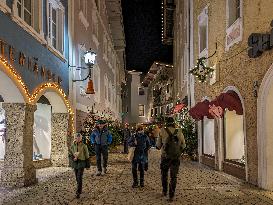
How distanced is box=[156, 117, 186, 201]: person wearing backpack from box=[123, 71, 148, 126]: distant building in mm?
55717

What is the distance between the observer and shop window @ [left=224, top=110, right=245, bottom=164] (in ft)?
46.4

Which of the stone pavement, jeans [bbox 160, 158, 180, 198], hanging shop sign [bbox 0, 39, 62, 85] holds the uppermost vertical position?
hanging shop sign [bbox 0, 39, 62, 85]

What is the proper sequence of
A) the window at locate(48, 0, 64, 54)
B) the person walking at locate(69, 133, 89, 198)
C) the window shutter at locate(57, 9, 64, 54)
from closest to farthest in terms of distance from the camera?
1. the person walking at locate(69, 133, 89, 198)
2. the window at locate(48, 0, 64, 54)
3. the window shutter at locate(57, 9, 64, 54)

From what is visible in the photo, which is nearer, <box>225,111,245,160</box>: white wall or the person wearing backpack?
the person wearing backpack

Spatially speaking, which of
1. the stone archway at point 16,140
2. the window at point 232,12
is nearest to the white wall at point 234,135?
the window at point 232,12

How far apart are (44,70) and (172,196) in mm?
6722

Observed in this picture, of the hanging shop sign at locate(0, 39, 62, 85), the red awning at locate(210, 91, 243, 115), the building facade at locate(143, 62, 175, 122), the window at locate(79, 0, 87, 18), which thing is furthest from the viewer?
the building facade at locate(143, 62, 175, 122)

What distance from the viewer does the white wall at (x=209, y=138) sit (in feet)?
57.8

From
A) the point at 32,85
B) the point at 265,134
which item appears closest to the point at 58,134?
the point at 32,85

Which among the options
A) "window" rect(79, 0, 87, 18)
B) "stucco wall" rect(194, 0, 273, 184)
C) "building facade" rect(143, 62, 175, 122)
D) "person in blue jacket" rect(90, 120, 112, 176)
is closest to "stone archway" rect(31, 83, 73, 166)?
"person in blue jacket" rect(90, 120, 112, 176)

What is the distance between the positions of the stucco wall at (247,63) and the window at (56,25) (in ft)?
20.0

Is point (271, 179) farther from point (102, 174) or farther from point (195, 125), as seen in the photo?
point (195, 125)

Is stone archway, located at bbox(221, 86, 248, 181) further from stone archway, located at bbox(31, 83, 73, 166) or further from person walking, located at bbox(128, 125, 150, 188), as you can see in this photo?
stone archway, located at bbox(31, 83, 73, 166)

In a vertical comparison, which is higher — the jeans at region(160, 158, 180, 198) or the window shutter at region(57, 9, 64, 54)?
the window shutter at region(57, 9, 64, 54)
